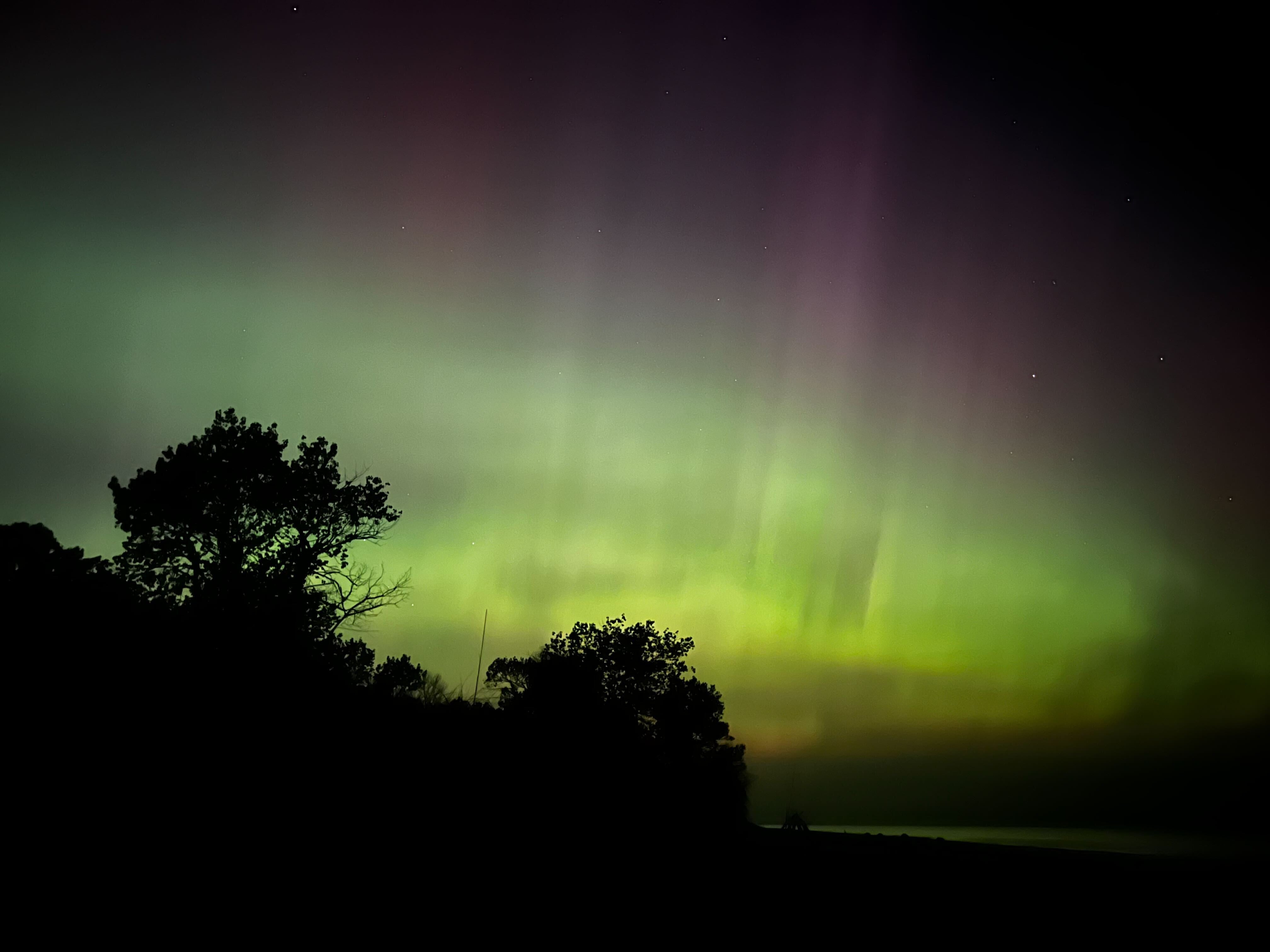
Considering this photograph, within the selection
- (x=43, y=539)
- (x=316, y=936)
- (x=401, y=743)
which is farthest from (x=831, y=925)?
(x=43, y=539)

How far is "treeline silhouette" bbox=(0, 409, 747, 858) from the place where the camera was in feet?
42.3

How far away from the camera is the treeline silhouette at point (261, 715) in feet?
42.3

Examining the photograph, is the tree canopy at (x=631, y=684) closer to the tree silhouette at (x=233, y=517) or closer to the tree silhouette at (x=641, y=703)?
the tree silhouette at (x=641, y=703)

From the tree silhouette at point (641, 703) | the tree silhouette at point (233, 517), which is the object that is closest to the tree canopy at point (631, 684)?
the tree silhouette at point (641, 703)

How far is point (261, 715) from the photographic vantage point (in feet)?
55.7

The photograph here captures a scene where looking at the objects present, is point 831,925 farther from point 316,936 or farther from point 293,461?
point 293,461

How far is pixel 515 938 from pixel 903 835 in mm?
17880

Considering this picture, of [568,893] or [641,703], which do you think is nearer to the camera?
[568,893]

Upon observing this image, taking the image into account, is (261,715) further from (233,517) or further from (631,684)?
(631,684)

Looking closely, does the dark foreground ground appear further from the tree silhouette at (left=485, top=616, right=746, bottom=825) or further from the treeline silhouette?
the tree silhouette at (left=485, top=616, right=746, bottom=825)

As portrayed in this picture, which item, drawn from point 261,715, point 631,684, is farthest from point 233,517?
point 631,684

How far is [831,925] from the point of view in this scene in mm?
11805

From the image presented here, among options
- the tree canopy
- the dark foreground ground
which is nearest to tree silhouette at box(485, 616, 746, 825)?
the tree canopy

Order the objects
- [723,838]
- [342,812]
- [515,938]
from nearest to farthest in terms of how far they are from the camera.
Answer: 1. [515,938]
2. [342,812]
3. [723,838]
